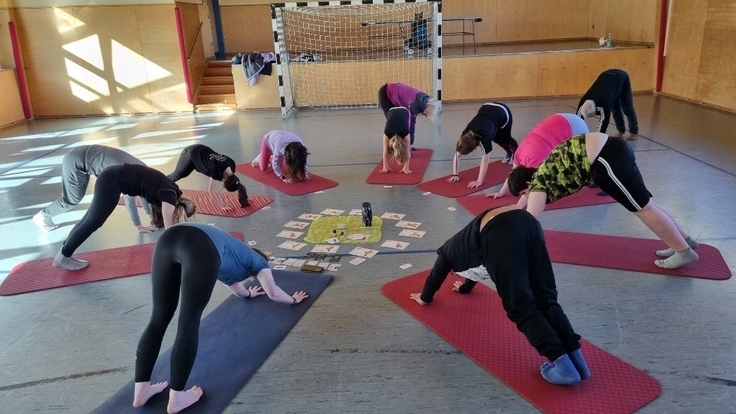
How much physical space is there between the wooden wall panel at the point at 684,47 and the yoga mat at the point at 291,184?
7.25 meters

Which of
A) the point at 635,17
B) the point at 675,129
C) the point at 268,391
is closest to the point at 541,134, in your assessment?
the point at 268,391

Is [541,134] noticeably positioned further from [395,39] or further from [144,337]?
[395,39]

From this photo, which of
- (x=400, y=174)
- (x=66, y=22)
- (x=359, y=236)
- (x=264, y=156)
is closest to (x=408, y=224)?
(x=359, y=236)

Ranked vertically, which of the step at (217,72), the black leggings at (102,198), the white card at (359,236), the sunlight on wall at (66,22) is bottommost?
the white card at (359,236)


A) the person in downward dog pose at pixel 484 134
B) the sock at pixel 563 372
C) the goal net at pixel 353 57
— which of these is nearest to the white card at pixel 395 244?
the person in downward dog pose at pixel 484 134

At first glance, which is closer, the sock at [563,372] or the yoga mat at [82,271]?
the sock at [563,372]

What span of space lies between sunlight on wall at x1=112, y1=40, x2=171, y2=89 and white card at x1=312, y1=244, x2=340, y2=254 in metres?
8.23

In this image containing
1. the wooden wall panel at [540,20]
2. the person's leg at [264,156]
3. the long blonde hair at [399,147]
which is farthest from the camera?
the wooden wall panel at [540,20]

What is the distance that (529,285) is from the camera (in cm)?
233

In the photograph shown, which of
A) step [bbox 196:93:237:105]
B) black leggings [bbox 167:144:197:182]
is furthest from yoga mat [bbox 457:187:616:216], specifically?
step [bbox 196:93:237:105]

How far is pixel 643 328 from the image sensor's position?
2.86 metres

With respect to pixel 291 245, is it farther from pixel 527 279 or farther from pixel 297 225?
pixel 527 279

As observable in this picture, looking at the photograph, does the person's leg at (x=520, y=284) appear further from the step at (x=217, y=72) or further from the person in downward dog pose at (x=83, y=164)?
the step at (x=217, y=72)

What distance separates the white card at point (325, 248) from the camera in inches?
158
